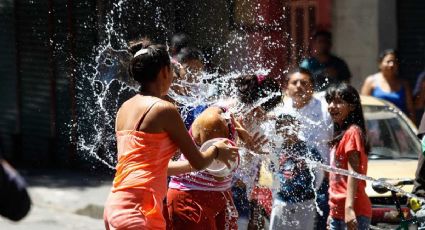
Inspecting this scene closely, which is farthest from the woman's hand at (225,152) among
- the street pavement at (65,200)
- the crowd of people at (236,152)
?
the street pavement at (65,200)

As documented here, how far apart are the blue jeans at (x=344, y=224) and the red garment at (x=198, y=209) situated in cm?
129

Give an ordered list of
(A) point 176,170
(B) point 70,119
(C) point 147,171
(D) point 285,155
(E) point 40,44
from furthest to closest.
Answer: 1. (E) point 40,44
2. (B) point 70,119
3. (D) point 285,155
4. (A) point 176,170
5. (C) point 147,171

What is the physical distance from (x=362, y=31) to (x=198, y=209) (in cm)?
931

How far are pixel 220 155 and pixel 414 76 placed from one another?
996cm

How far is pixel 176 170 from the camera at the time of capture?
562cm

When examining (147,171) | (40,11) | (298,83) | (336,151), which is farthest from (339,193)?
(40,11)

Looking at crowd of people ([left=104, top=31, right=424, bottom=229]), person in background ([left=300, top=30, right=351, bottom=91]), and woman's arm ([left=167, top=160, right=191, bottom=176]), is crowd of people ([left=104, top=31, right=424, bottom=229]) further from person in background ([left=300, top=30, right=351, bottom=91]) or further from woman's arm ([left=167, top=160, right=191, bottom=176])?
person in background ([left=300, top=30, right=351, bottom=91])

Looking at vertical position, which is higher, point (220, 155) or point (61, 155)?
point (220, 155)

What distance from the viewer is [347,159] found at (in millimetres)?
7055

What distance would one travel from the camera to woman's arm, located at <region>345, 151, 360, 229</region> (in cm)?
689

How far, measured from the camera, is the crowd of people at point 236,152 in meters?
5.13

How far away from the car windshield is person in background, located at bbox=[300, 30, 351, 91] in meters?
0.68

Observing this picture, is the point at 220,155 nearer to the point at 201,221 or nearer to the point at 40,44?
the point at 201,221

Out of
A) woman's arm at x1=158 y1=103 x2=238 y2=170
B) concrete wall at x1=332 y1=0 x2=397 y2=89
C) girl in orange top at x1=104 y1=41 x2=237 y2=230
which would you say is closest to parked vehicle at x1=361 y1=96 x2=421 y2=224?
woman's arm at x1=158 y1=103 x2=238 y2=170
